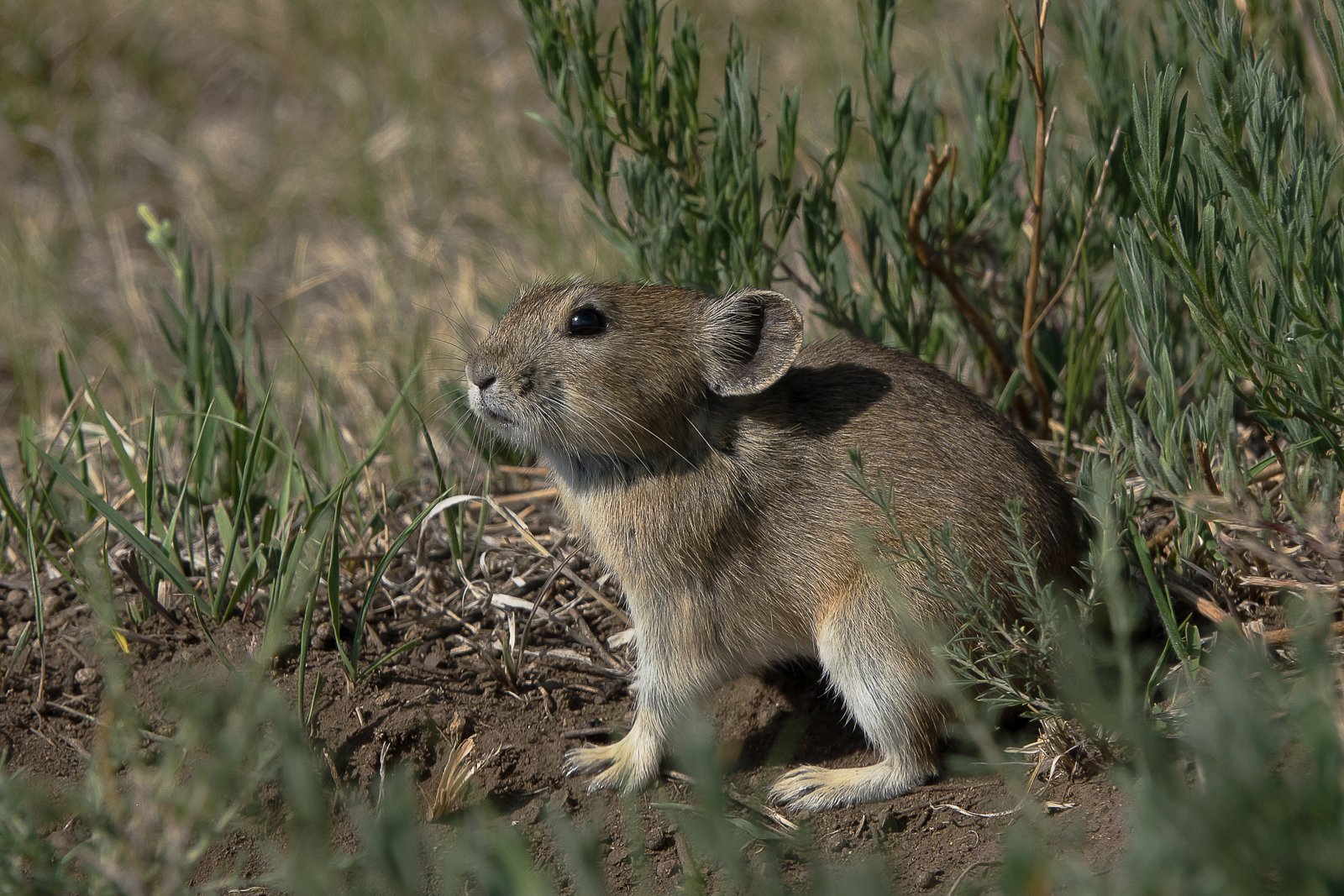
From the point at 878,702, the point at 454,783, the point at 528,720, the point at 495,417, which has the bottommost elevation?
the point at 528,720

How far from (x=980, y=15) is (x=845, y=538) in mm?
6406

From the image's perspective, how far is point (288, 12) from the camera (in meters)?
10.1

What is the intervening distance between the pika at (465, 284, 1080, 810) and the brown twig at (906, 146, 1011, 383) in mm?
741

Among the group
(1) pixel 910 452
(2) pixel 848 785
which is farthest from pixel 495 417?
(2) pixel 848 785

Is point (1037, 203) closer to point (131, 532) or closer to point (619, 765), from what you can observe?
point (619, 765)

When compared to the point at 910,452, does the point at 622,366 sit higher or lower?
higher

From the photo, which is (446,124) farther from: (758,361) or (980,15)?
(758,361)

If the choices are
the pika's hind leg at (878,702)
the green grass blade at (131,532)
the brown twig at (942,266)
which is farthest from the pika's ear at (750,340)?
the green grass blade at (131,532)

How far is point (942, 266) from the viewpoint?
16.7 ft

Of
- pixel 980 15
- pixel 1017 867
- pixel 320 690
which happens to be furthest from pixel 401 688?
pixel 980 15

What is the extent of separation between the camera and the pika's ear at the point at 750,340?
427 cm

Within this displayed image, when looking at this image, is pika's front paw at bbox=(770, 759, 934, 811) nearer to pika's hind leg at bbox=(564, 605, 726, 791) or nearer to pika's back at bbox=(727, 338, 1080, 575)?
pika's hind leg at bbox=(564, 605, 726, 791)

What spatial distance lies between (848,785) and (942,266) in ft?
6.59

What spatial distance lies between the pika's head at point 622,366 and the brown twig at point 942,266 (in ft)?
3.00
